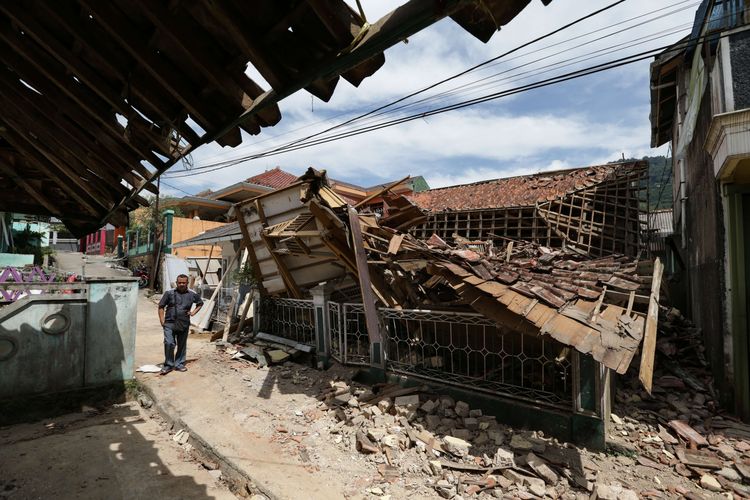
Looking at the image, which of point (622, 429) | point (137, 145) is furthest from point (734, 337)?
point (137, 145)

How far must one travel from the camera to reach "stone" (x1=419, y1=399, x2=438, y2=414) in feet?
A: 15.4

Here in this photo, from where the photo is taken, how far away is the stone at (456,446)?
398 cm

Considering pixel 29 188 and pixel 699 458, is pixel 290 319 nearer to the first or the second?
pixel 29 188

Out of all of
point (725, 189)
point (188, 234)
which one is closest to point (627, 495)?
point (725, 189)

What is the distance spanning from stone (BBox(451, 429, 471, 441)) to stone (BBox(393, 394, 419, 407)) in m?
0.63

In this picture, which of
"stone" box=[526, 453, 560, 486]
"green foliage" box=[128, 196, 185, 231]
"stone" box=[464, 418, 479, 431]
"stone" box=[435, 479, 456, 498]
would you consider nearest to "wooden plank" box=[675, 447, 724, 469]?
"stone" box=[526, 453, 560, 486]

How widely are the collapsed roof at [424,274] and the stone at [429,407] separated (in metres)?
1.23

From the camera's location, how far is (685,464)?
12.8 feet

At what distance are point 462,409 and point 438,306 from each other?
1.51 metres

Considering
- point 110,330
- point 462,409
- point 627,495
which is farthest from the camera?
point 110,330

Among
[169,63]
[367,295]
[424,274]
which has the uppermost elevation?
[169,63]

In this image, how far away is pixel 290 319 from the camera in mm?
8039

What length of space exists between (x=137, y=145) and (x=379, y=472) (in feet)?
12.9

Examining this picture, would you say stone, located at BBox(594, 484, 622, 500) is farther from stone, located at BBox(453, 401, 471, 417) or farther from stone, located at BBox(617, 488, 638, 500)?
stone, located at BBox(453, 401, 471, 417)
